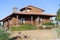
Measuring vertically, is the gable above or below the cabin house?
above

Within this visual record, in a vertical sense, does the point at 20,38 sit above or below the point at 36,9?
below

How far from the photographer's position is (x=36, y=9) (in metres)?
50.1

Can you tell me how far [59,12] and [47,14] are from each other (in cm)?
836

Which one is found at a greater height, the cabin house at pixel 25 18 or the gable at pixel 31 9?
the gable at pixel 31 9

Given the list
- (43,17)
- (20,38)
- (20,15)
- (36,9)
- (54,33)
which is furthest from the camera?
(36,9)

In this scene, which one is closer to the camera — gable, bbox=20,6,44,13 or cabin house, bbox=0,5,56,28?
cabin house, bbox=0,5,56,28

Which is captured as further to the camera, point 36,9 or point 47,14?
point 36,9

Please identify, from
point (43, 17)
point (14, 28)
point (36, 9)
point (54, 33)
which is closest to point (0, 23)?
point (36, 9)

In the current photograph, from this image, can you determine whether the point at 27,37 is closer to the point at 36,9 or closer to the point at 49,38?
the point at 49,38

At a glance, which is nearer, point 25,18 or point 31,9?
point 25,18

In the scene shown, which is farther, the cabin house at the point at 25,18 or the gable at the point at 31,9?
the gable at the point at 31,9

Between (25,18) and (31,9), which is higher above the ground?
(31,9)

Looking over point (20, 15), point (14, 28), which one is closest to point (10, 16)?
point (20, 15)

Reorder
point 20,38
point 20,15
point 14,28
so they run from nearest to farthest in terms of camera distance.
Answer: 1. point 20,38
2. point 14,28
3. point 20,15
